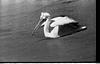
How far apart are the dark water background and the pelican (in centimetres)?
4

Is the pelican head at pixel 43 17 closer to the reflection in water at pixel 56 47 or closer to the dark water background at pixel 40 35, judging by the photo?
the dark water background at pixel 40 35

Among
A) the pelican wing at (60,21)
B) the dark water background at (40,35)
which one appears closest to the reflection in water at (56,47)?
the dark water background at (40,35)

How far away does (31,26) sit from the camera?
1980mm

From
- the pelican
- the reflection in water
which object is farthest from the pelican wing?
the reflection in water

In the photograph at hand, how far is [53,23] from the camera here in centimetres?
194

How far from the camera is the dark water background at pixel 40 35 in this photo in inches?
74.2

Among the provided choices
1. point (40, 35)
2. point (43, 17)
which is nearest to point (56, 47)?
point (40, 35)

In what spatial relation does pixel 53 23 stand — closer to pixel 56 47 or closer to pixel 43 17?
pixel 43 17

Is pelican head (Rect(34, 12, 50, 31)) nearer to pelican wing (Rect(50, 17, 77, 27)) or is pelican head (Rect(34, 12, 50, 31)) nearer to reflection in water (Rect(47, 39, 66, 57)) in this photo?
pelican wing (Rect(50, 17, 77, 27))

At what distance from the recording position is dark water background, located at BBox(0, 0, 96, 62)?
1885 millimetres

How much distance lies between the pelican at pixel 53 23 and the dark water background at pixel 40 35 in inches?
1.8

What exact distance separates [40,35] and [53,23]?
0.63 feet
